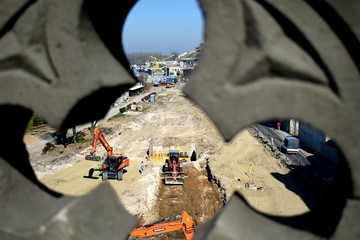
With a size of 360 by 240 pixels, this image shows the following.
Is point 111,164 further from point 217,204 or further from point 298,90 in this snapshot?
point 298,90

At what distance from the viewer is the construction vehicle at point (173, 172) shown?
21419 millimetres

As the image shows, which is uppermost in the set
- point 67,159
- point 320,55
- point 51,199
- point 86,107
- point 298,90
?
point 320,55

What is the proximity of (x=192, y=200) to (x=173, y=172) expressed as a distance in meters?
2.77

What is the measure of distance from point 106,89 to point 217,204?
17.3 metres

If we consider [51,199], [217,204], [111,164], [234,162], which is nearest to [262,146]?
[234,162]

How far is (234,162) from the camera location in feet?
80.6

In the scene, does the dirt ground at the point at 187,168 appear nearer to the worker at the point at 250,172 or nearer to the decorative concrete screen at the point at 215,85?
the worker at the point at 250,172

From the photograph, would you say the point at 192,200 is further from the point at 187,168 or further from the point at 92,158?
the point at 92,158

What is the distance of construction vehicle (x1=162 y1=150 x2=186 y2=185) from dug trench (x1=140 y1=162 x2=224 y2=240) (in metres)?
0.30

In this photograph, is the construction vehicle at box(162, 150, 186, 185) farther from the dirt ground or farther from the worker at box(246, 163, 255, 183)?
the worker at box(246, 163, 255, 183)

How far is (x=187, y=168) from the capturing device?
2433 cm

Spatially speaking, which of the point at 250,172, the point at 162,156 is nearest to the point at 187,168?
the point at 162,156

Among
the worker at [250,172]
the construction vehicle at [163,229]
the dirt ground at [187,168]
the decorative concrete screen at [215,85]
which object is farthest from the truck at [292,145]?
the decorative concrete screen at [215,85]

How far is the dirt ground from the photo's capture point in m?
18.4
